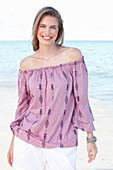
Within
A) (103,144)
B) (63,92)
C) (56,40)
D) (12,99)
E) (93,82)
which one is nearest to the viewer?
(63,92)

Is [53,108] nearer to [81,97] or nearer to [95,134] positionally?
[81,97]

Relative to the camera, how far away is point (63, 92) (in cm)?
219

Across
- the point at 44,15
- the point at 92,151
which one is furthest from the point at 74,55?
the point at 92,151

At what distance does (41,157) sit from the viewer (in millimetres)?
2225

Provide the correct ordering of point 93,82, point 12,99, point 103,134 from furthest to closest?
point 93,82 → point 12,99 → point 103,134

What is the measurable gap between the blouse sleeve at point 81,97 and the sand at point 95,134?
184 centimetres

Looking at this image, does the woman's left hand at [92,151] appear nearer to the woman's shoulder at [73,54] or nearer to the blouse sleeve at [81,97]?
the blouse sleeve at [81,97]

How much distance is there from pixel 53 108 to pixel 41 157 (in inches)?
12.8

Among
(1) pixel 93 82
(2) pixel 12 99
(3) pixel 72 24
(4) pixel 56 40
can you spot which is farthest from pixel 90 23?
(4) pixel 56 40

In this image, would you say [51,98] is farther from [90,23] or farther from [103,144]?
[90,23]

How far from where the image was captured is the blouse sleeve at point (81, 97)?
7.20 feet

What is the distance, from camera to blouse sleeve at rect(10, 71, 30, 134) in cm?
235

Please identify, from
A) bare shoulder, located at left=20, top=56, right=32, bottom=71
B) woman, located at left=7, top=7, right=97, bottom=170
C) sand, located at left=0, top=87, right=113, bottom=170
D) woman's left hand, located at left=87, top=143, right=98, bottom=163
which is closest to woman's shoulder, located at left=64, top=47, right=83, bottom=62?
woman, located at left=7, top=7, right=97, bottom=170

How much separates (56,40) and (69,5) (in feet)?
147
